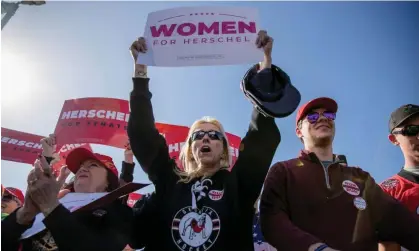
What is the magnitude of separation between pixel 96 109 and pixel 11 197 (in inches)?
115

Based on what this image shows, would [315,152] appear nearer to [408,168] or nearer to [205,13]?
[408,168]

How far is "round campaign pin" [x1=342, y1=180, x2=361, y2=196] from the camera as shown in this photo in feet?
8.72

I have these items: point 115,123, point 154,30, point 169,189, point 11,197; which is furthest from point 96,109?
point 169,189

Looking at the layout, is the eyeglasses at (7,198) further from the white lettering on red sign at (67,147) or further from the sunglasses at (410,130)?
the sunglasses at (410,130)

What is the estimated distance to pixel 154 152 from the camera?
2.84 metres

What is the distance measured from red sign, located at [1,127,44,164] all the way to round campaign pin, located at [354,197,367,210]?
5.13 metres

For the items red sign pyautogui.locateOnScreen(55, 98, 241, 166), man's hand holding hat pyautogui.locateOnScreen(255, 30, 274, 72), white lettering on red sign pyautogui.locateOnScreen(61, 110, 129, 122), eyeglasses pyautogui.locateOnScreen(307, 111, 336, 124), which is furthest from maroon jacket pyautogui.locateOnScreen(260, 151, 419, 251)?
white lettering on red sign pyautogui.locateOnScreen(61, 110, 129, 122)

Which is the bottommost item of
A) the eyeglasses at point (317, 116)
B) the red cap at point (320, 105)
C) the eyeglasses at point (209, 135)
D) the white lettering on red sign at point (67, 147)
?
the eyeglasses at point (209, 135)

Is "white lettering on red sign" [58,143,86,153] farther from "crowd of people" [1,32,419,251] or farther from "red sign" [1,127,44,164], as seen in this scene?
"crowd of people" [1,32,419,251]

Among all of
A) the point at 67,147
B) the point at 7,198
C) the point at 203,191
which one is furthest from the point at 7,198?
the point at 67,147

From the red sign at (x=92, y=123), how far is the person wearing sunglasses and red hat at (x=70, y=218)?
3.33 meters

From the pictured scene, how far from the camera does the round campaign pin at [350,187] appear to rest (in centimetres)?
266

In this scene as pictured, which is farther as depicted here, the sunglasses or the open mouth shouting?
the sunglasses

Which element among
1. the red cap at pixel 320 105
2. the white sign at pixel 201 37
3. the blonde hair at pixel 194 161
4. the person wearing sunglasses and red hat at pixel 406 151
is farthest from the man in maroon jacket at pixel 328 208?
the white sign at pixel 201 37
